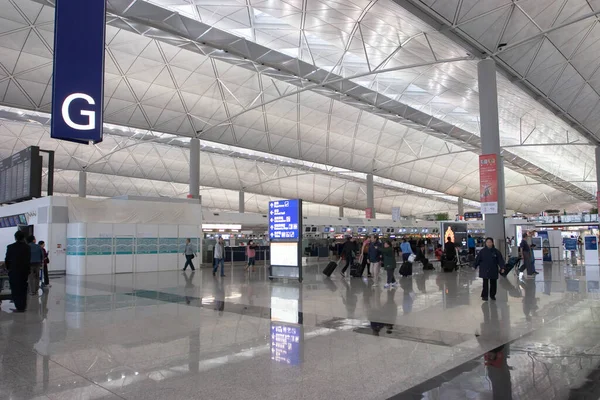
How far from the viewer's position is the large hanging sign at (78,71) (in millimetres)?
7145

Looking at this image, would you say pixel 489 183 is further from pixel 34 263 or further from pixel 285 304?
pixel 34 263

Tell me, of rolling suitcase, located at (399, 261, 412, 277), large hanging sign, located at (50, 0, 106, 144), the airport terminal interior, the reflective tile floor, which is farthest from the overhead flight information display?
rolling suitcase, located at (399, 261, 412, 277)

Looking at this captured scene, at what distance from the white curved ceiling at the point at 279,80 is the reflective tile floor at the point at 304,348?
14571 mm

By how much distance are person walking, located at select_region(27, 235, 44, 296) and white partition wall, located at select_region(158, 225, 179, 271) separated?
10999 millimetres

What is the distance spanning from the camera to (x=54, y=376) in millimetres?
5195

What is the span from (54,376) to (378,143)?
43.0 meters

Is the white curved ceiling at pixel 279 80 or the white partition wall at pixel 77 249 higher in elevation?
the white curved ceiling at pixel 279 80

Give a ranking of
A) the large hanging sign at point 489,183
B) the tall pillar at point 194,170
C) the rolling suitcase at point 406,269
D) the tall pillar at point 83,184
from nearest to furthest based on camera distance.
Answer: the rolling suitcase at point 406,269 < the large hanging sign at point 489,183 < the tall pillar at point 194,170 < the tall pillar at point 83,184

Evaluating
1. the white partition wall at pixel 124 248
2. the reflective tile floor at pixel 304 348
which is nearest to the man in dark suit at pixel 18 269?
the reflective tile floor at pixel 304 348

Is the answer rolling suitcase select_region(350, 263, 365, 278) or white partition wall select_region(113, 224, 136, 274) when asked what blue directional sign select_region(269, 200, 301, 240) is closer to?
rolling suitcase select_region(350, 263, 365, 278)

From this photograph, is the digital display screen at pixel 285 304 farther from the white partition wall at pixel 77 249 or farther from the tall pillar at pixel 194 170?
the tall pillar at pixel 194 170

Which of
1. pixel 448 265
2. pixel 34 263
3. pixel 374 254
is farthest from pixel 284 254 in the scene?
pixel 448 265

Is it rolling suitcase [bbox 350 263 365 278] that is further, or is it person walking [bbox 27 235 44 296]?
rolling suitcase [bbox 350 263 365 278]

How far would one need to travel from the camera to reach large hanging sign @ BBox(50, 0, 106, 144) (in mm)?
7145
